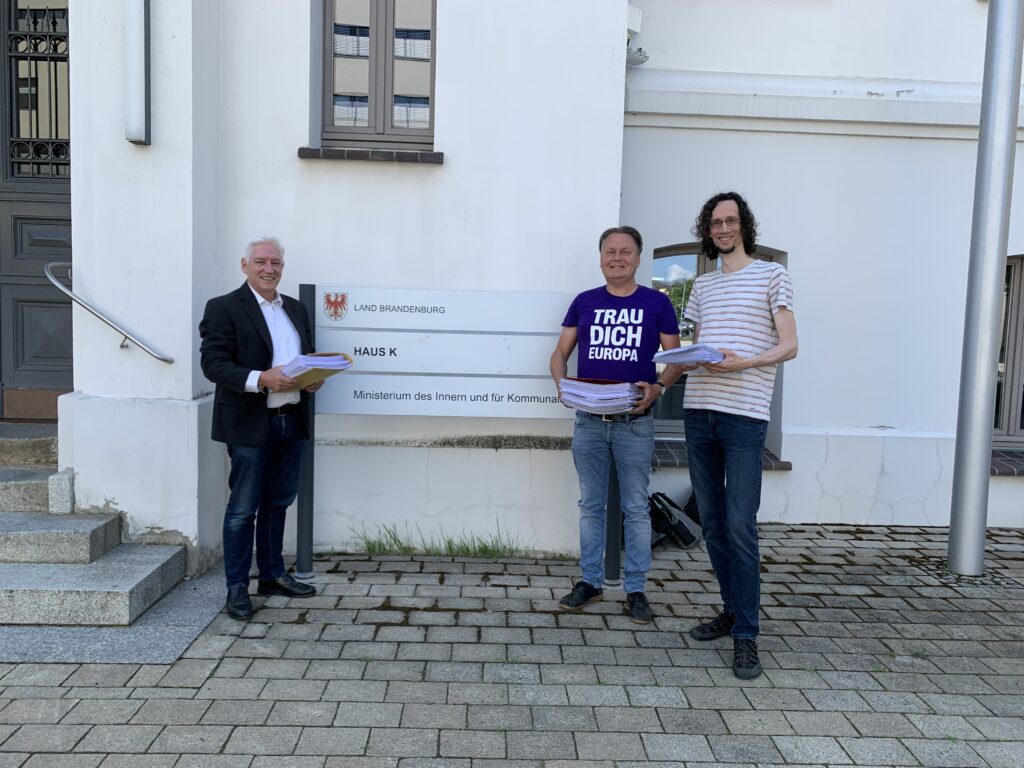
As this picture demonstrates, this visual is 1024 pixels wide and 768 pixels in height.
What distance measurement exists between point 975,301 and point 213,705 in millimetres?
4836

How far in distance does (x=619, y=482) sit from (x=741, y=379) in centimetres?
105

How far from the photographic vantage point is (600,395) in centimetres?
414

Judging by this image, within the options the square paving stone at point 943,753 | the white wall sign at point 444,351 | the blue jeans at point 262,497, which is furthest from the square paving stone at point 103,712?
the square paving stone at point 943,753

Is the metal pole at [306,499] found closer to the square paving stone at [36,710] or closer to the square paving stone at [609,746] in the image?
the square paving stone at [36,710]

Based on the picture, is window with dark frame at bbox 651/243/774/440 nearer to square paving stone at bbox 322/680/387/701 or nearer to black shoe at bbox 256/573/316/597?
black shoe at bbox 256/573/316/597

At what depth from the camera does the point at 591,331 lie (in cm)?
430

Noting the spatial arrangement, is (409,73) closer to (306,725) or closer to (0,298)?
(0,298)

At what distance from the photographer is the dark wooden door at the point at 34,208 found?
5.38m

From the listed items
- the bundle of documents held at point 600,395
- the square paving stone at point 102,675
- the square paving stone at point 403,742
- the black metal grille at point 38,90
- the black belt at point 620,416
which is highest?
the black metal grille at point 38,90

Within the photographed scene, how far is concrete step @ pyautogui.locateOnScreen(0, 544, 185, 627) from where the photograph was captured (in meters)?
3.87

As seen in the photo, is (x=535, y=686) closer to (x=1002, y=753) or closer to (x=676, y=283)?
(x=1002, y=753)

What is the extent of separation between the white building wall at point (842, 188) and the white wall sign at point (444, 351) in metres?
1.69

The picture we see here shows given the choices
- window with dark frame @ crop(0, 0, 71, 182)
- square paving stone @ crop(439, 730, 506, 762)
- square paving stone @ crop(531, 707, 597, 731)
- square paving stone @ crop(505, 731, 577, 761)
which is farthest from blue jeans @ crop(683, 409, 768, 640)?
window with dark frame @ crop(0, 0, 71, 182)

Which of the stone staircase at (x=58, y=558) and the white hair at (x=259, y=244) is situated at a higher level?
the white hair at (x=259, y=244)
